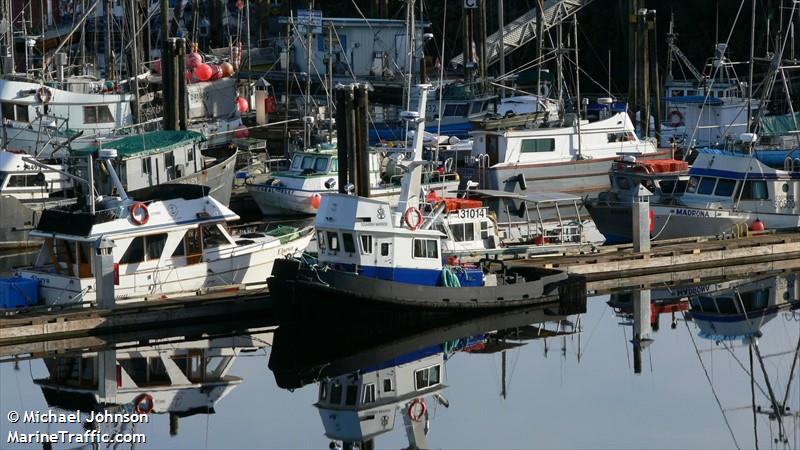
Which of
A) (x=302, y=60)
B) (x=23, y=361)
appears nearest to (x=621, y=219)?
(x=23, y=361)

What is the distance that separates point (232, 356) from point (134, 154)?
1349cm

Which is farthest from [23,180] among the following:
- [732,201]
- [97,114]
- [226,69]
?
[732,201]

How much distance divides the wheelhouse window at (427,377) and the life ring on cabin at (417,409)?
3.47ft

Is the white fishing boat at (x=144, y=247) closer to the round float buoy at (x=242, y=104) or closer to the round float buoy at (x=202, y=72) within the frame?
the round float buoy at (x=202, y=72)

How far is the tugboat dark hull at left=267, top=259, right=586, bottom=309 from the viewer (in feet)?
105

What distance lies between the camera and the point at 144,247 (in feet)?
111

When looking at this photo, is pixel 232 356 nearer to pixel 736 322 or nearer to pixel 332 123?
pixel 736 322

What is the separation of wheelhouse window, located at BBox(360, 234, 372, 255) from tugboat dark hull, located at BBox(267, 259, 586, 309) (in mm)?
717

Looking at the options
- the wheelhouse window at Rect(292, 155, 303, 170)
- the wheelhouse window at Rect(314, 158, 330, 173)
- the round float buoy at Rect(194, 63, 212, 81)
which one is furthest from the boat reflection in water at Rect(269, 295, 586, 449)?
the round float buoy at Rect(194, 63, 212, 81)

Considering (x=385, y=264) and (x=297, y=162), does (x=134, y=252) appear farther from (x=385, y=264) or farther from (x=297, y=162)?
(x=297, y=162)

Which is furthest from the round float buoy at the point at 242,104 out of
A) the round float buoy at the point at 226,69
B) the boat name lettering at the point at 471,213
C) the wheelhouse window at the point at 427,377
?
the wheelhouse window at the point at 427,377

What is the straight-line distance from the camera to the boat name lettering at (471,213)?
37500mm

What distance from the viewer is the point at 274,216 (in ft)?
159

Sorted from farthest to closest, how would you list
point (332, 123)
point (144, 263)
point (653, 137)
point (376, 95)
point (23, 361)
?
point (376, 95) → point (653, 137) → point (332, 123) → point (144, 263) → point (23, 361)
